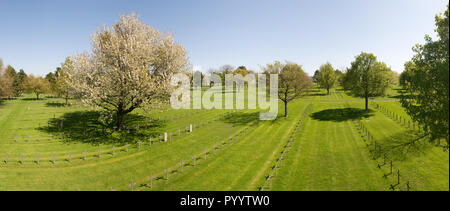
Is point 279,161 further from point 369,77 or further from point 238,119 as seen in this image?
point 369,77

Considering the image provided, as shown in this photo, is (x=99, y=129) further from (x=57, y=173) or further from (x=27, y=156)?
(x=57, y=173)

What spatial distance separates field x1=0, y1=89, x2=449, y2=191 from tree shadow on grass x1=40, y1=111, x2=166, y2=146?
140 millimetres

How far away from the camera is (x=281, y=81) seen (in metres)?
48.9

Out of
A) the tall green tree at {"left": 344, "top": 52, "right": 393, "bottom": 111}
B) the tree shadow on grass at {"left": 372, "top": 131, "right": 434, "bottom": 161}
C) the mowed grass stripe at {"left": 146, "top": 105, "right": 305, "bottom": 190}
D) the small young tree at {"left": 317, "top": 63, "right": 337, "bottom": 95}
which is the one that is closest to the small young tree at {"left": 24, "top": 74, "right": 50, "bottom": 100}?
the mowed grass stripe at {"left": 146, "top": 105, "right": 305, "bottom": 190}

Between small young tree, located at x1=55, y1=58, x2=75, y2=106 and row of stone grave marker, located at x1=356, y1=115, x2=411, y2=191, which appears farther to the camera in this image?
small young tree, located at x1=55, y1=58, x2=75, y2=106

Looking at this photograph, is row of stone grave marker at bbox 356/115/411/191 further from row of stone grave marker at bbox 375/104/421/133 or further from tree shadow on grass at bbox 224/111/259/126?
tree shadow on grass at bbox 224/111/259/126

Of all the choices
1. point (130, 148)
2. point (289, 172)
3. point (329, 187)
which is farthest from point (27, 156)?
point (329, 187)

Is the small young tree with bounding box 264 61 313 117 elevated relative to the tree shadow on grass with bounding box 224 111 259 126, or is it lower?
elevated

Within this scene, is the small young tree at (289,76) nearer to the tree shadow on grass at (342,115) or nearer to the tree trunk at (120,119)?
the tree shadow on grass at (342,115)

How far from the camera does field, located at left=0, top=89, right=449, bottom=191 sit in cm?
1817

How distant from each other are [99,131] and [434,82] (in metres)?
39.4

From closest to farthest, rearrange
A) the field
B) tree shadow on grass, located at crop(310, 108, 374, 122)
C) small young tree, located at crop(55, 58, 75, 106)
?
1. the field
2. small young tree, located at crop(55, 58, 75, 106)
3. tree shadow on grass, located at crop(310, 108, 374, 122)

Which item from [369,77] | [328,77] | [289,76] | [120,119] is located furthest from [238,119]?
[328,77]

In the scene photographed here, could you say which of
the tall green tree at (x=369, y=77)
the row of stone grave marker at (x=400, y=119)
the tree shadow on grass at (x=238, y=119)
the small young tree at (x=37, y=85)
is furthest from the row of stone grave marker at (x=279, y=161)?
the small young tree at (x=37, y=85)
